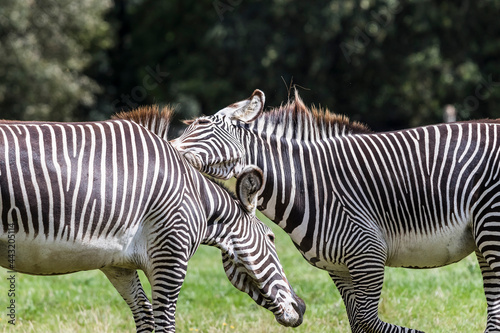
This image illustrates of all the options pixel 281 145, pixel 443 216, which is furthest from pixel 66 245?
pixel 443 216

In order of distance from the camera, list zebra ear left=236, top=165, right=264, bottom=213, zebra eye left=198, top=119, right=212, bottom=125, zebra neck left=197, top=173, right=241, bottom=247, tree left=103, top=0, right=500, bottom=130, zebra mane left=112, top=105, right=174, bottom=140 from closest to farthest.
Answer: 1. zebra neck left=197, top=173, right=241, bottom=247
2. zebra ear left=236, top=165, right=264, bottom=213
3. zebra mane left=112, top=105, right=174, bottom=140
4. zebra eye left=198, top=119, right=212, bottom=125
5. tree left=103, top=0, right=500, bottom=130

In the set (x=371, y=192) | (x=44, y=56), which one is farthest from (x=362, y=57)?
(x=371, y=192)

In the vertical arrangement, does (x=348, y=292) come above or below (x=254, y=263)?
below

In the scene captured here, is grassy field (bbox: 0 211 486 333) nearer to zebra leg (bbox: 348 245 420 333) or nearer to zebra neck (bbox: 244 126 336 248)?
zebra leg (bbox: 348 245 420 333)

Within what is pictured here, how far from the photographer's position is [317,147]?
624cm

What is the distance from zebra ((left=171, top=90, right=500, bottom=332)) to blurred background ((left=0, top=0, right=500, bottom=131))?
25.5 metres

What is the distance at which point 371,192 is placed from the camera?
600 centimetres

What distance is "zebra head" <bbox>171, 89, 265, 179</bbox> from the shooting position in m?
5.82

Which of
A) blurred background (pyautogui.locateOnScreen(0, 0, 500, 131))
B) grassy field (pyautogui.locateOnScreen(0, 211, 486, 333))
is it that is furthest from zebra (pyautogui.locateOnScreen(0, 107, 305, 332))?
blurred background (pyautogui.locateOnScreen(0, 0, 500, 131))

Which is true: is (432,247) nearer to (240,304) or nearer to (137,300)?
(137,300)

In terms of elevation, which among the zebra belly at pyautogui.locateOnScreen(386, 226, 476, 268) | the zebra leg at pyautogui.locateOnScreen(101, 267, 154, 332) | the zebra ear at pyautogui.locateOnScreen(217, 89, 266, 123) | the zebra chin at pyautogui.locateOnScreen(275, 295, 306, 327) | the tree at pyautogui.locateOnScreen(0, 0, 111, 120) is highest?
the zebra ear at pyautogui.locateOnScreen(217, 89, 266, 123)

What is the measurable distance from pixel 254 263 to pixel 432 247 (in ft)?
5.07

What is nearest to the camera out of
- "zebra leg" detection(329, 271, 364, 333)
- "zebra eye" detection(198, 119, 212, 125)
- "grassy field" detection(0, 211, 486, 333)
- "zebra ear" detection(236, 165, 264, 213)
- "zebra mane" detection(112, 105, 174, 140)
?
"zebra ear" detection(236, 165, 264, 213)

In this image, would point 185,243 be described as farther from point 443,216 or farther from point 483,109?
point 483,109
